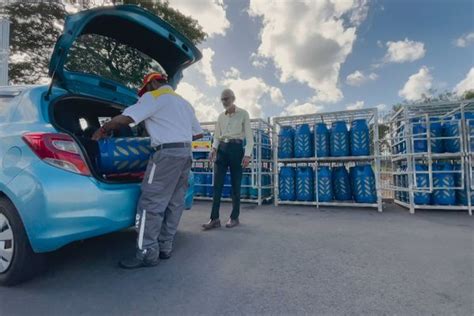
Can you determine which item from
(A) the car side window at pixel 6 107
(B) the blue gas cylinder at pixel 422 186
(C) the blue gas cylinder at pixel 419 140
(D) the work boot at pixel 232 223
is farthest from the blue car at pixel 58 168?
(B) the blue gas cylinder at pixel 422 186

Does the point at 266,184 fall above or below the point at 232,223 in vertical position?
above

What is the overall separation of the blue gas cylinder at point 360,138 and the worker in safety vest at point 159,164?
155 inches

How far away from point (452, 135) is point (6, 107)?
21.8 feet

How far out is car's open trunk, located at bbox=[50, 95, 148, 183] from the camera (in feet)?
6.87

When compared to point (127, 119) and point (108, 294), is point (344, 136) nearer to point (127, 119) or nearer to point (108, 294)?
point (127, 119)

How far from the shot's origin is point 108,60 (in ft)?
9.50

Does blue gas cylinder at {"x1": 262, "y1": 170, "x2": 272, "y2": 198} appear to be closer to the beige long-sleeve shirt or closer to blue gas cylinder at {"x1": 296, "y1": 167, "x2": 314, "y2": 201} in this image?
blue gas cylinder at {"x1": 296, "y1": 167, "x2": 314, "y2": 201}

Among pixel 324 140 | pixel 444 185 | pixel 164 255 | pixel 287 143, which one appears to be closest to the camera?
pixel 164 255

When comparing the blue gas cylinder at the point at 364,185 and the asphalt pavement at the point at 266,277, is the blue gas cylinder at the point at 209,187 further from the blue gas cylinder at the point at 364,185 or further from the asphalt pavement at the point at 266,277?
the blue gas cylinder at the point at 364,185

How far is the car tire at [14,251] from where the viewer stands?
172 cm

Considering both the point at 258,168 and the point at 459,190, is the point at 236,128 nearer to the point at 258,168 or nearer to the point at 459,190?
the point at 258,168

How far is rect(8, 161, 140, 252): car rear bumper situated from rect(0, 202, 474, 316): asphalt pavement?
15.7 inches

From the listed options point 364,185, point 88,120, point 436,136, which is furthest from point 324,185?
point 88,120

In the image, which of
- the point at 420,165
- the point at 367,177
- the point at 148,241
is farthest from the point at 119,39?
the point at 420,165
